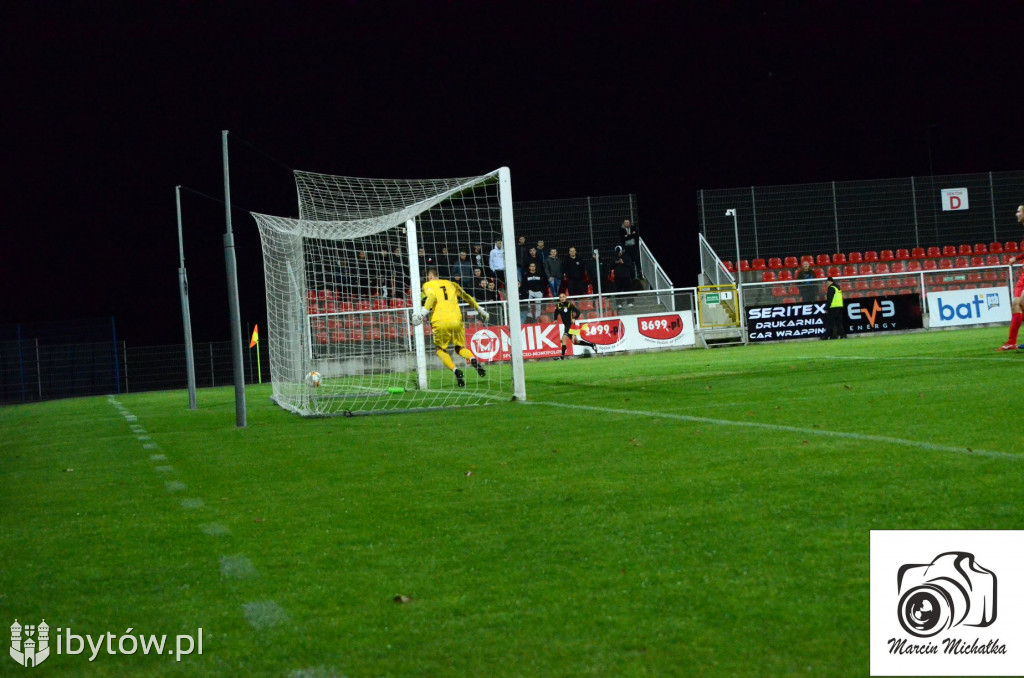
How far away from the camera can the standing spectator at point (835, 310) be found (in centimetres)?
2817

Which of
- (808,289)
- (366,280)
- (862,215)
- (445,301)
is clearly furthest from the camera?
(862,215)

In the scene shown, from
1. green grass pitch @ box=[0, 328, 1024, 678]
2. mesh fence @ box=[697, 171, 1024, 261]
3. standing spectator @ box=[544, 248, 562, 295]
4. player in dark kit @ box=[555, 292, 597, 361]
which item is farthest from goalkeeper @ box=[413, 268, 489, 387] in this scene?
mesh fence @ box=[697, 171, 1024, 261]

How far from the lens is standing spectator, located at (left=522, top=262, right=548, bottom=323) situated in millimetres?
28422

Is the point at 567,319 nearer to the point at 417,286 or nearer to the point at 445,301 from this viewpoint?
the point at 417,286

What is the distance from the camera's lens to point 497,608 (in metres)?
3.24

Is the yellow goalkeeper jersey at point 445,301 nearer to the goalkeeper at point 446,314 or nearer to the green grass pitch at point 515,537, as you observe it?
the goalkeeper at point 446,314

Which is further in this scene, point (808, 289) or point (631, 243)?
point (631, 243)

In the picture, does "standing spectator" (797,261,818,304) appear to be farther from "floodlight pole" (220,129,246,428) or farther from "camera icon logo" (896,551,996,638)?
"camera icon logo" (896,551,996,638)

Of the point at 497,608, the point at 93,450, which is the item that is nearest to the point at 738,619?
the point at 497,608

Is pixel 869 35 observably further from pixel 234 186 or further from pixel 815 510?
pixel 815 510

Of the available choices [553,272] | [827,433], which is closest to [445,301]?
[827,433]

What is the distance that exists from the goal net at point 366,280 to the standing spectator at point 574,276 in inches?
428

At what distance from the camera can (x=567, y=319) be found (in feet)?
88.8

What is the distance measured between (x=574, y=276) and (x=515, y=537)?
25.7m
